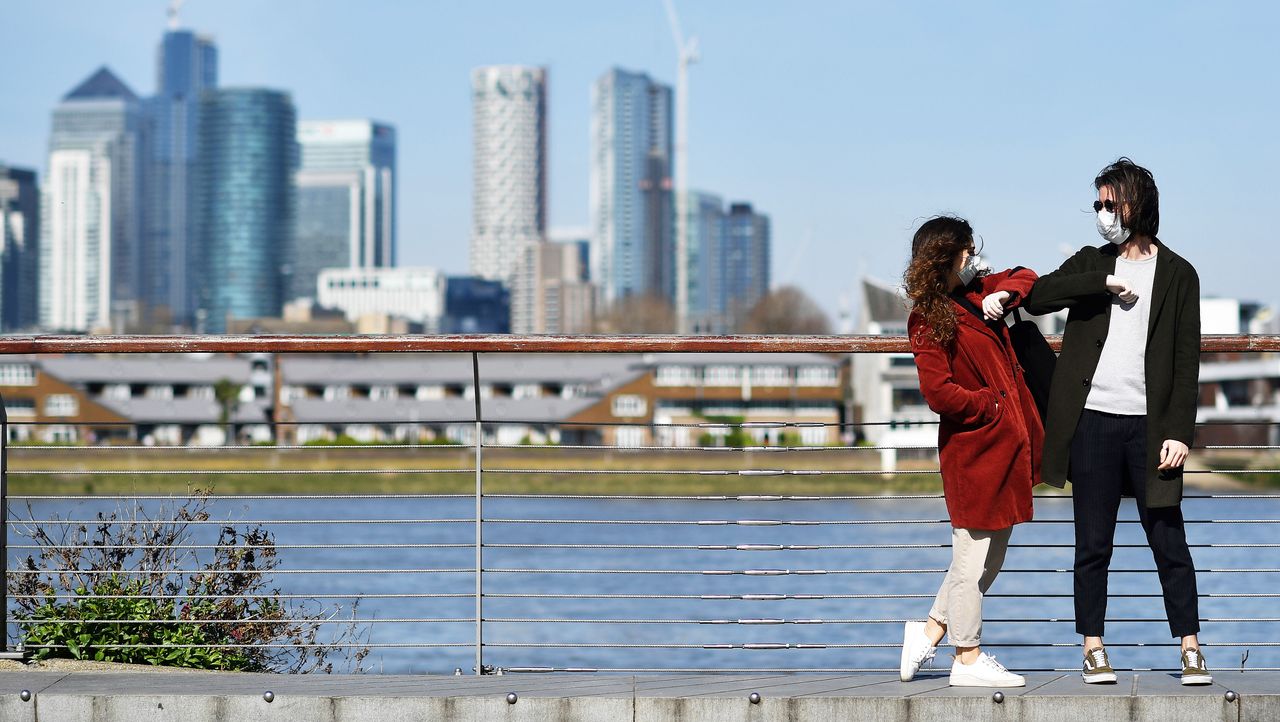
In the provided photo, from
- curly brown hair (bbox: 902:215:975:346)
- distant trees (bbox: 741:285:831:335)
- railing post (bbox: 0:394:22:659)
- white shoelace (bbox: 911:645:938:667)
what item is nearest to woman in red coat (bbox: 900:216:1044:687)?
curly brown hair (bbox: 902:215:975:346)

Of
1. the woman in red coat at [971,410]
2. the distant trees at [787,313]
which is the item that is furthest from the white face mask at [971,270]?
the distant trees at [787,313]

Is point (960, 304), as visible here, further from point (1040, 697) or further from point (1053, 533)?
point (1053, 533)

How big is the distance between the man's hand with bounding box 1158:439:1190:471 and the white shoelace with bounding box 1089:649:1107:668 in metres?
0.61

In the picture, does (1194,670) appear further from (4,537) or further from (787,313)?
(787,313)

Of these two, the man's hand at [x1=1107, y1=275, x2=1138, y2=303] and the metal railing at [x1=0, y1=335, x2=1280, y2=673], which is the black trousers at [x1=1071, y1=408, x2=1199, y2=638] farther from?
the man's hand at [x1=1107, y1=275, x2=1138, y2=303]

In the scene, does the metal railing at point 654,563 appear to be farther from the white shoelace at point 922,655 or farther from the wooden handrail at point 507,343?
the white shoelace at point 922,655

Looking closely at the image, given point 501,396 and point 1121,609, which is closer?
point 1121,609

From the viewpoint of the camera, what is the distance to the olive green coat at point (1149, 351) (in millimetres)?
4539

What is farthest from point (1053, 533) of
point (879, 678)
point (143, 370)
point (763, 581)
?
point (143, 370)

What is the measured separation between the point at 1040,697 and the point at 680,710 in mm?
1040

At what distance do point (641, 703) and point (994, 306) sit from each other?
156 centimetres

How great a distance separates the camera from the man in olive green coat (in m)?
4.58

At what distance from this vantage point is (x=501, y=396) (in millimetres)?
82000

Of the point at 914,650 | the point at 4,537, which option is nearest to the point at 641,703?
the point at 914,650
